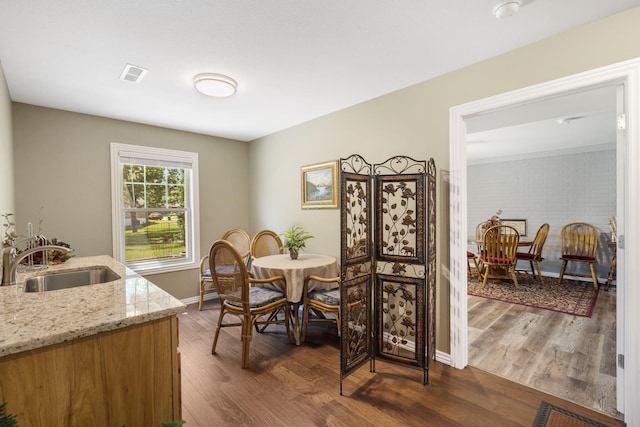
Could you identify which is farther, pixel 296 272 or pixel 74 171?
pixel 74 171

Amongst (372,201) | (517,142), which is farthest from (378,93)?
(517,142)

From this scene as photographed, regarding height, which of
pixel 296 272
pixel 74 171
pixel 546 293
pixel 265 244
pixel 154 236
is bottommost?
pixel 546 293

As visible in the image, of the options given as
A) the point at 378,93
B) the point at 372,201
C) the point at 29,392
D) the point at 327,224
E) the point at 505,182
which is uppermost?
the point at 378,93

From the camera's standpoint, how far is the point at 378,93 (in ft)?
9.62

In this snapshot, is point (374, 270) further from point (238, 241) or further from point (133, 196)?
point (133, 196)

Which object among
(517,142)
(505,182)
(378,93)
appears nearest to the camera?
(378,93)

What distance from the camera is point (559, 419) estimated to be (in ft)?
6.13

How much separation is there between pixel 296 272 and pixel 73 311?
178 cm

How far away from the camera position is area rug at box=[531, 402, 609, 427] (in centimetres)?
182

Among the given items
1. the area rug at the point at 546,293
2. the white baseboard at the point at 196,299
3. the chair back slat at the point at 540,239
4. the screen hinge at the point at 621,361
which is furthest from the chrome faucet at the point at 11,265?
the chair back slat at the point at 540,239

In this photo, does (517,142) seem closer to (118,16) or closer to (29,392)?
(118,16)

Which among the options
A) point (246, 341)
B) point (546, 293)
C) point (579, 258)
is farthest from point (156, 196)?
point (579, 258)

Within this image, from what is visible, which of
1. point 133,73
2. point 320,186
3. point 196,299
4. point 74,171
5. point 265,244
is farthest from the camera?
point 196,299

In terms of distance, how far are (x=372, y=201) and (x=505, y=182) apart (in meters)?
5.39
